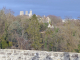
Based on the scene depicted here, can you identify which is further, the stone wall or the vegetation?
the vegetation

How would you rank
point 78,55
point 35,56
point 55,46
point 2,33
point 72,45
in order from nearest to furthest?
point 78,55
point 35,56
point 72,45
point 55,46
point 2,33

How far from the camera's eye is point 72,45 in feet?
32.5

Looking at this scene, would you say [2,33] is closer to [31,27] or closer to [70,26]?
[31,27]

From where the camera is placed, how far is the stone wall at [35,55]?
292 centimetres

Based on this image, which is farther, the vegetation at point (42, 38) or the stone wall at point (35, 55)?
the vegetation at point (42, 38)

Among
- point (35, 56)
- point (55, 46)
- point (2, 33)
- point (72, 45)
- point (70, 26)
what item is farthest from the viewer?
point (2, 33)

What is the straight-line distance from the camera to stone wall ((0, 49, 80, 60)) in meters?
2.92

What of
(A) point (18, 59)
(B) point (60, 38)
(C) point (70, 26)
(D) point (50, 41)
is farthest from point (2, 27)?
(A) point (18, 59)

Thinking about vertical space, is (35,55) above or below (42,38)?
above

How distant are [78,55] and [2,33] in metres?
12.0

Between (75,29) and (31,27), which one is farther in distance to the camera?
(31,27)

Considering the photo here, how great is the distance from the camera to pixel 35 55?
10.1 feet

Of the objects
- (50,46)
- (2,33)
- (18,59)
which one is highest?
(2,33)

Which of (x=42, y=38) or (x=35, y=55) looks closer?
(x=35, y=55)
